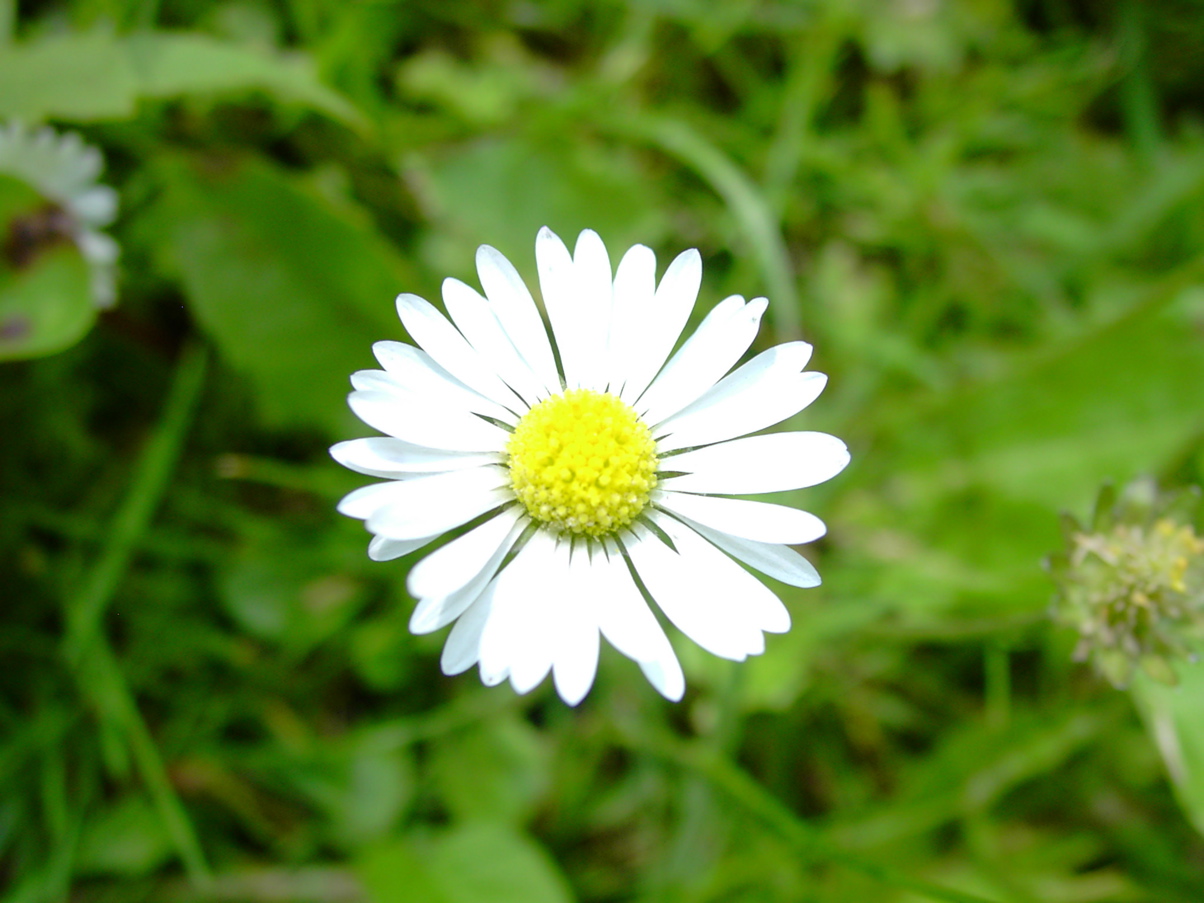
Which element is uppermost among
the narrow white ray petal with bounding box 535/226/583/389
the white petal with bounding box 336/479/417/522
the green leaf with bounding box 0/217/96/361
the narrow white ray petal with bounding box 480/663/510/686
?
the green leaf with bounding box 0/217/96/361

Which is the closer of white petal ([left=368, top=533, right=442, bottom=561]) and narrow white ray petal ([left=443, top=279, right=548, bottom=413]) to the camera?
white petal ([left=368, top=533, right=442, bottom=561])

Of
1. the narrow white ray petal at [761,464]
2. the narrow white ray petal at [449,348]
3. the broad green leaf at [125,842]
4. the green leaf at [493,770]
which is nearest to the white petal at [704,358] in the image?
the narrow white ray petal at [761,464]

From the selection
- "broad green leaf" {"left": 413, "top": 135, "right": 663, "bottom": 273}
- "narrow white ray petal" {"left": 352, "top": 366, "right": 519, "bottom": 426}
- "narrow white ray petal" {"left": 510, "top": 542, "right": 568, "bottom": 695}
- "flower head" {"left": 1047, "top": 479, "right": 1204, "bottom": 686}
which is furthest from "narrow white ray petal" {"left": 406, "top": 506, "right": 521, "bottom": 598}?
"broad green leaf" {"left": 413, "top": 135, "right": 663, "bottom": 273}

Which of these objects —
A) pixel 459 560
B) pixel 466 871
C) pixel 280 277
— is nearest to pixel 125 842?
pixel 466 871

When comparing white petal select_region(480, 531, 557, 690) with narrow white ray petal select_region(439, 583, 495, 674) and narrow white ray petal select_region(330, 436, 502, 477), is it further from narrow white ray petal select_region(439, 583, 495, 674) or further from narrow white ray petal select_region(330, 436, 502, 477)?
narrow white ray petal select_region(330, 436, 502, 477)

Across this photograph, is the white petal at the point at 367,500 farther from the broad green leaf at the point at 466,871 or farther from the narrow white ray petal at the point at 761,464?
the broad green leaf at the point at 466,871

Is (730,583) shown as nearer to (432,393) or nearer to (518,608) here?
(518,608)

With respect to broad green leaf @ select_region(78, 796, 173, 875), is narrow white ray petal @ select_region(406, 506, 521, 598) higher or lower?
higher
